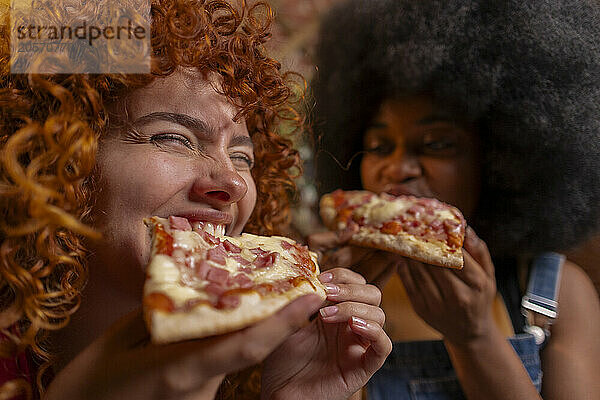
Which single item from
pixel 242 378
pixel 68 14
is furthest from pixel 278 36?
pixel 242 378

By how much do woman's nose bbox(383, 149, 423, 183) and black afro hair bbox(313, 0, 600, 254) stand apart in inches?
4.3

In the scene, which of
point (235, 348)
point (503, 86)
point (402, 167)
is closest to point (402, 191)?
point (402, 167)

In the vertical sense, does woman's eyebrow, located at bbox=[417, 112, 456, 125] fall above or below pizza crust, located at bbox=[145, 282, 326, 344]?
above

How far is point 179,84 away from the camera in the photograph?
2.30 feet

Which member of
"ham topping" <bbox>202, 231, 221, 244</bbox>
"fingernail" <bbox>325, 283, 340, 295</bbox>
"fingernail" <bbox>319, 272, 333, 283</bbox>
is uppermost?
"ham topping" <bbox>202, 231, 221, 244</bbox>

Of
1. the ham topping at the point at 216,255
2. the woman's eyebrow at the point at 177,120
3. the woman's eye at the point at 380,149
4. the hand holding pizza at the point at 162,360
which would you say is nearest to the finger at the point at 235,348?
the hand holding pizza at the point at 162,360

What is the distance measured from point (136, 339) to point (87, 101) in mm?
325

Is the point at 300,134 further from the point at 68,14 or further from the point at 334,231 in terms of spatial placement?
the point at 68,14

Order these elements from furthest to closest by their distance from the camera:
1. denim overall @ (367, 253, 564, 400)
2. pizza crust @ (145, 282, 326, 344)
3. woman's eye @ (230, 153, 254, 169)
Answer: denim overall @ (367, 253, 564, 400) → woman's eye @ (230, 153, 254, 169) → pizza crust @ (145, 282, 326, 344)

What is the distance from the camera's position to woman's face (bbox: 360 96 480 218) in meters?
0.93

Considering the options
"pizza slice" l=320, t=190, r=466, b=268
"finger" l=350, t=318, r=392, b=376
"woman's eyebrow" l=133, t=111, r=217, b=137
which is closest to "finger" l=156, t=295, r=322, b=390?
"finger" l=350, t=318, r=392, b=376

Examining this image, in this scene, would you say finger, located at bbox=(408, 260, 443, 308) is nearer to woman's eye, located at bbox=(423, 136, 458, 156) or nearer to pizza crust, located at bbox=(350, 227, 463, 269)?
pizza crust, located at bbox=(350, 227, 463, 269)

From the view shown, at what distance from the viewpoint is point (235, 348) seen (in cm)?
50

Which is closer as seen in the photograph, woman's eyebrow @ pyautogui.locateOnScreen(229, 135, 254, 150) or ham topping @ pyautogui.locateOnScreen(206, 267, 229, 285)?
ham topping @ pyautogui.locateOnScreen(206, 267, 229, 285)
